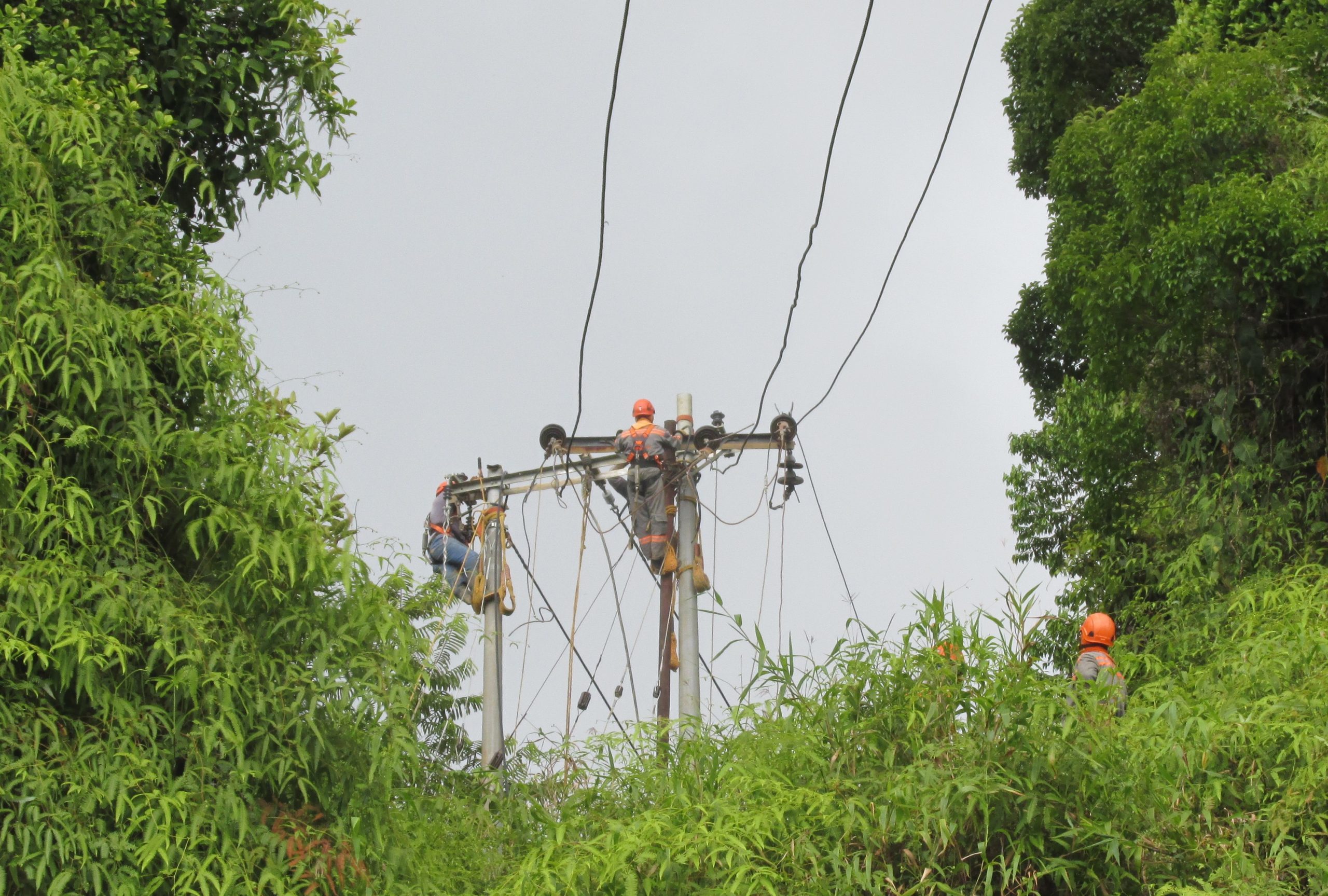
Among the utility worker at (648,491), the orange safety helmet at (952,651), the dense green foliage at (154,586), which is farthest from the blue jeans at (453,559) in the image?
the orange safety helmet at (952,651)

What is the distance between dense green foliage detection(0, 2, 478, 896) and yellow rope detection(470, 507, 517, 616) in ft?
16.4

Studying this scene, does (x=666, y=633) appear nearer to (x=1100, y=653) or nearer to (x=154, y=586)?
(x=1100, y=653)

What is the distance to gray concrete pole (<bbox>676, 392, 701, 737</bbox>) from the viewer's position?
9930mm

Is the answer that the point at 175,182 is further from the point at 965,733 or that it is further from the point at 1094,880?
the point at 1094,880

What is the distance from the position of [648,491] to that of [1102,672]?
4911 millimetres

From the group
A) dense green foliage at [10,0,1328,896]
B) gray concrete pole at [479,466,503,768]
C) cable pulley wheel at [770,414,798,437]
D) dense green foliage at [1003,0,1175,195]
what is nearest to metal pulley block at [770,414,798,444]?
cable pulley wheel at [770,414,798,437]

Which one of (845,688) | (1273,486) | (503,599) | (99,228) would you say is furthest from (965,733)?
(503,599)

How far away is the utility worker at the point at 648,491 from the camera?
414 inches

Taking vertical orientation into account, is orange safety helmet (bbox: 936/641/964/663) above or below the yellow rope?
below

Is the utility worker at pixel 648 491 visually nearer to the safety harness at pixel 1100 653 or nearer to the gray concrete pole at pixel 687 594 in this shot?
the gray concrete pole at pixel 687 594

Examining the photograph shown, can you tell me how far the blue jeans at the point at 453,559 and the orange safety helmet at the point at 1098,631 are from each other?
5388mm

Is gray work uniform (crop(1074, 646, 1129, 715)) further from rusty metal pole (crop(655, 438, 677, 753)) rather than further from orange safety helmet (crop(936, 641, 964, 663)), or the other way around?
rusty metal pole (crop(655, 438, 677, 753))

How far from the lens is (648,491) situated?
10594 millimetres

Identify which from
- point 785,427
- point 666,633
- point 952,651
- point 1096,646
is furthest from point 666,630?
point 952,651
